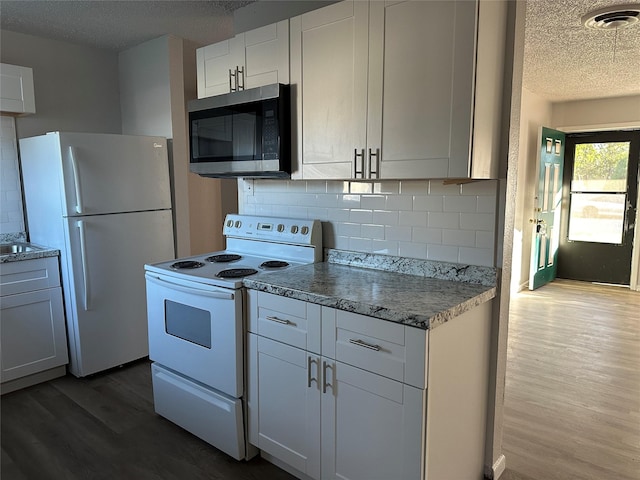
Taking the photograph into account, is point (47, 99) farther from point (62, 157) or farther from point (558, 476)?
point (558, 476)

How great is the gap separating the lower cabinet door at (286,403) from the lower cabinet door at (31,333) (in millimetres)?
1784

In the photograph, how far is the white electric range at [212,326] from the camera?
2162mm

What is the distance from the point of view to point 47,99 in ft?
11.7

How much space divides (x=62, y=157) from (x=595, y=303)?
5.25 metres

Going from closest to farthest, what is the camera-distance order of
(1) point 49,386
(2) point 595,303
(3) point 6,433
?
(3) point 6,433 < (1) point 49,386 < (2) point 595,303

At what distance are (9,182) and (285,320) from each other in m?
2.70

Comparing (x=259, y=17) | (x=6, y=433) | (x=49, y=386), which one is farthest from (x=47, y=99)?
(x=6, y=433)

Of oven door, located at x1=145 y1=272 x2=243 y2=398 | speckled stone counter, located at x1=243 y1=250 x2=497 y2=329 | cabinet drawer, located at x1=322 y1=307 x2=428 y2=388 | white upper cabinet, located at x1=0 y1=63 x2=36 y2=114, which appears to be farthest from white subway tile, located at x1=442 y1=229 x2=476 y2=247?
white upper cabinet, located at x1=0 y1=63 x2=36 y2=114

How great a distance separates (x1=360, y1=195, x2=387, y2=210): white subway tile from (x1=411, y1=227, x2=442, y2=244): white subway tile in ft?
0.73

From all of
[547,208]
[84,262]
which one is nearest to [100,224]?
[84,262]

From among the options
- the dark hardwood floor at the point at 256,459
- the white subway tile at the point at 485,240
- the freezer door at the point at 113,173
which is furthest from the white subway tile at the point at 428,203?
the freezer door at the point at 113,173

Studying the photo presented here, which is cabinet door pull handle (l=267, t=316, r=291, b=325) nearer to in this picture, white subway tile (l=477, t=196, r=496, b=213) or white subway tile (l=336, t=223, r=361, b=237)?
white subway tile (l=336, t=223, r=361, b=237)

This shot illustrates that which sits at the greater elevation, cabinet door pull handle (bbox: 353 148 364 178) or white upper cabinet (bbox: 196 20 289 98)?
white upper cabinet (bbox: 196 20 289 98)

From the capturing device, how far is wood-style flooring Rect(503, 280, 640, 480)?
2287 mm
